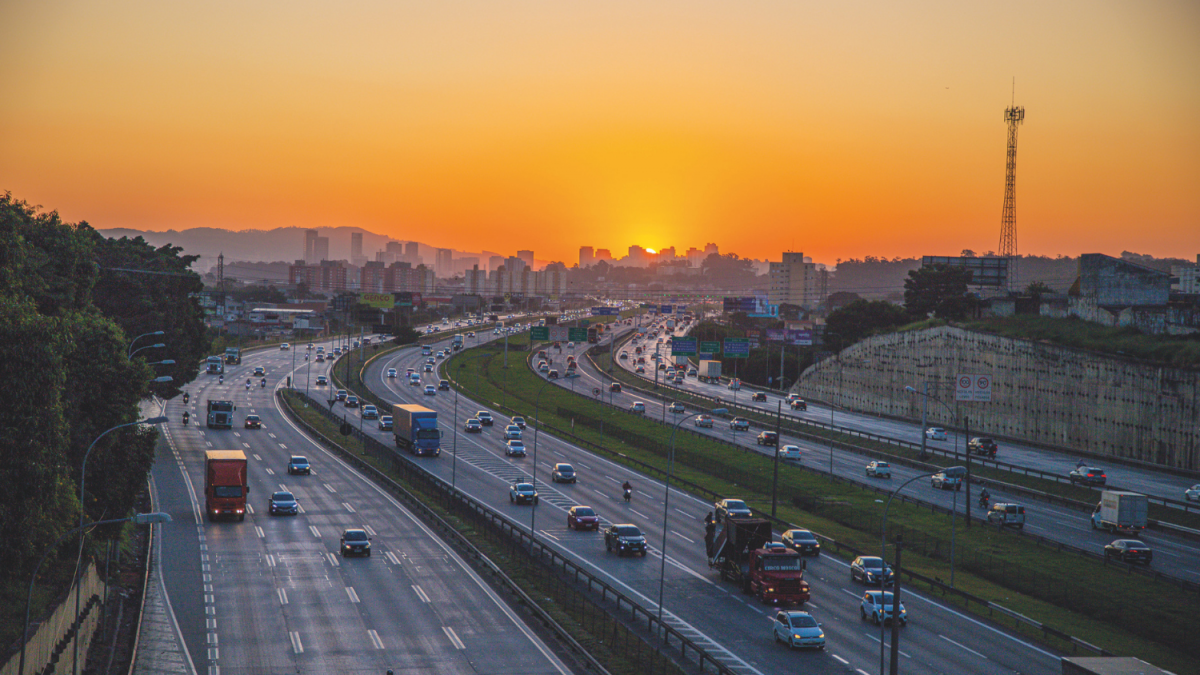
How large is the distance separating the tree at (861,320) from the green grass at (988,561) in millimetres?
65344

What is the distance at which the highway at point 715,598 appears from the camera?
34562mm

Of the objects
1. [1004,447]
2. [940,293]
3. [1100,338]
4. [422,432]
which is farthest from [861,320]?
→ [422,432]

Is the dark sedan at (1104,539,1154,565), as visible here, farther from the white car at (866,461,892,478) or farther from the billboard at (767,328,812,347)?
the billboard at (767,328,812,347)

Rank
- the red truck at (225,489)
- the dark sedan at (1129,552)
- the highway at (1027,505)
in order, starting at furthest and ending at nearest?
1. the red truck at (225,489)
2. the highway at (1027,505)
3. the dark sedan at (1129,552)

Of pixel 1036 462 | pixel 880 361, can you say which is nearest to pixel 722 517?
pixel 1036 462

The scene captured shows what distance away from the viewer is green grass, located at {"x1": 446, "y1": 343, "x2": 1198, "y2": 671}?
4141cm

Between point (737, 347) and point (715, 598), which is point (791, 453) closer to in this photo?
point (737, 347)

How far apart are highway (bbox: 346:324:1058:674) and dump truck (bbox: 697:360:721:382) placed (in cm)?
7875

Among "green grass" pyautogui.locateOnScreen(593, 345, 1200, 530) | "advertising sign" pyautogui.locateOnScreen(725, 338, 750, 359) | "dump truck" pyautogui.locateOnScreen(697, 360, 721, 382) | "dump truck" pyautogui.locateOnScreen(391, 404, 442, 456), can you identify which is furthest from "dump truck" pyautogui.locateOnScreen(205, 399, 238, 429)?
"dump truck" pyautogui.locateOnScreen(697, 360, 721, 382)

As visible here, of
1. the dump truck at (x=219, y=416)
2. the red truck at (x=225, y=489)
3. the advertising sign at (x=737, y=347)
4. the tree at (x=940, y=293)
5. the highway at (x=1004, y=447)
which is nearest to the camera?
the red truck at (x=225, y=489)

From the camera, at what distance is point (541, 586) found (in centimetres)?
4341

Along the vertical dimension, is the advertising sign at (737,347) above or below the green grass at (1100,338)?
below

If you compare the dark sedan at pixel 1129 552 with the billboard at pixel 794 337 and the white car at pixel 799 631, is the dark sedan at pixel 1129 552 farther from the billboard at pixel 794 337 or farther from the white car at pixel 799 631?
the billboard at pixel 794 337

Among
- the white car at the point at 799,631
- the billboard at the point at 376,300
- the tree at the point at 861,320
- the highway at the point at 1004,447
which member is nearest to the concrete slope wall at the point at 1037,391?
the highway at the point at 1004,447
